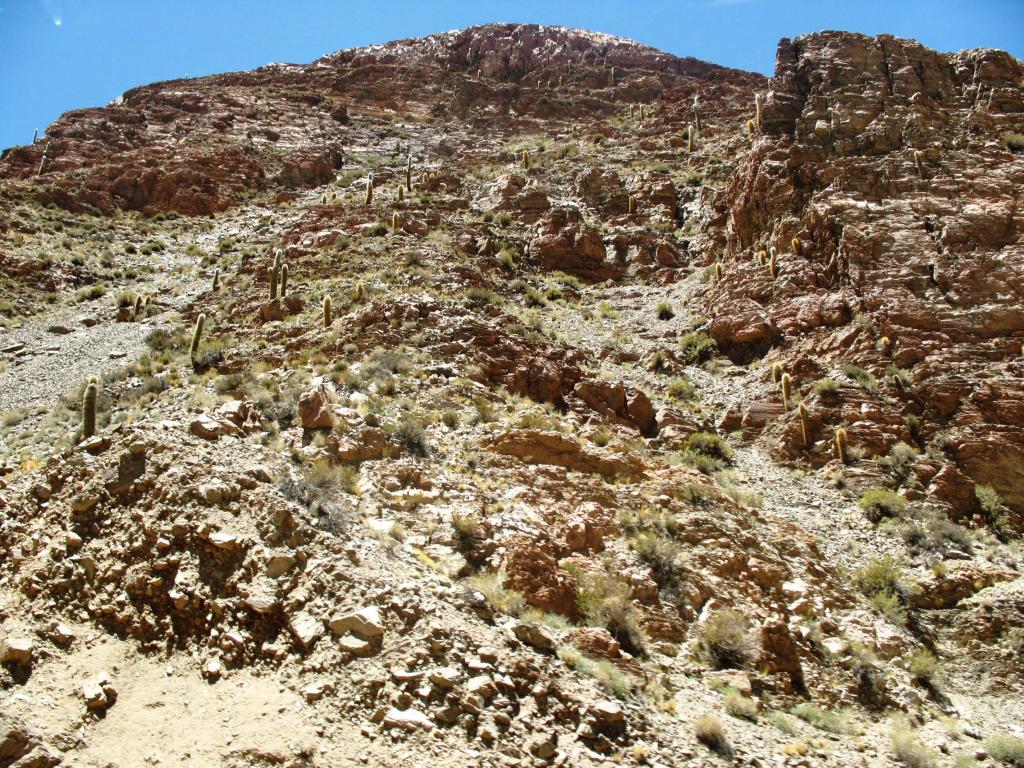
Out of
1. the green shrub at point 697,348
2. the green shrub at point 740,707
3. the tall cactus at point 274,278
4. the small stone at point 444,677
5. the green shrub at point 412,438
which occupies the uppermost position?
the tall cactus at point 274,278

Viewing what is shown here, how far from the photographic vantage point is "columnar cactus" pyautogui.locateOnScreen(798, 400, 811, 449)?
1917 cm

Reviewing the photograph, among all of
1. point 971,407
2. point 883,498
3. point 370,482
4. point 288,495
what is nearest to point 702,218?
point 971,407

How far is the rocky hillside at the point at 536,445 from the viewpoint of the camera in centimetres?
852

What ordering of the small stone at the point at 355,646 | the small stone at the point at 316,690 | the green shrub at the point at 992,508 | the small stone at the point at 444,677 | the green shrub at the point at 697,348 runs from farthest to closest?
1. the green shrub at the point at 697,348
2. the green shrub at the point at 992,508
3. the small stone at the point at 355,646
4. the small stone at the point at 444,677
5. the small stone at the point at 316,690

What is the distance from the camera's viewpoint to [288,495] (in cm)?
1077

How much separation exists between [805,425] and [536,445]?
8218 mm

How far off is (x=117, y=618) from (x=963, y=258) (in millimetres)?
23913

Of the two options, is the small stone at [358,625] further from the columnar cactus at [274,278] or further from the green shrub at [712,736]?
the columnar cactus at [274,278]

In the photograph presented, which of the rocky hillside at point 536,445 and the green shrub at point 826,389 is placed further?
the green shrub at point 826,389

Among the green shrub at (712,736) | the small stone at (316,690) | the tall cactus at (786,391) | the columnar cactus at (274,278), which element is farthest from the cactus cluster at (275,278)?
the green shrub at (712,736)

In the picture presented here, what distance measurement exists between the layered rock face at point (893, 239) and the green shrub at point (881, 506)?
1.89 metres

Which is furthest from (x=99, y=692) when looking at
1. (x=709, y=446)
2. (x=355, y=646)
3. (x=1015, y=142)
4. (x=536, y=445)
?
(x=1015, y=142)

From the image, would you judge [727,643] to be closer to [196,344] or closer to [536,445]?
[536,445]

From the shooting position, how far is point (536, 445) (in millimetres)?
15430
